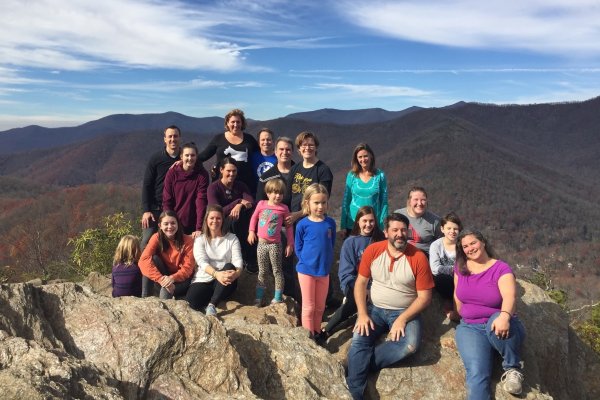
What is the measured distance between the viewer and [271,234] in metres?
6.03

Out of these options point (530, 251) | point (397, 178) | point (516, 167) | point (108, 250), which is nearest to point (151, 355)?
point (108, 250)

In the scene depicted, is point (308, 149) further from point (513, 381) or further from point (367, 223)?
point (513, 381)

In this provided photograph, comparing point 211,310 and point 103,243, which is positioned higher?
point 211,310

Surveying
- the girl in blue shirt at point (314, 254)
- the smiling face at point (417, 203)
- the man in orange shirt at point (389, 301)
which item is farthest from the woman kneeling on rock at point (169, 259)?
the smiling face at point (417, 203)

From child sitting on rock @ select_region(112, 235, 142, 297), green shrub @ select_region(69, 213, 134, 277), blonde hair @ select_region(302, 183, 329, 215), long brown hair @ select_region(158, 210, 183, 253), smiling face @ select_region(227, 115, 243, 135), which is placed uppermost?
smiling face @ select_region(227, 115, 243, 135)

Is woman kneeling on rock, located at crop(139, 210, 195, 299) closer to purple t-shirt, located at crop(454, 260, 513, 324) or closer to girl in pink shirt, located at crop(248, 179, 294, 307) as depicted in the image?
girl in pink shirt, located at crop(248, 179, 294, 307)

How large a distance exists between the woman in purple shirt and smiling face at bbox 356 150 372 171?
1.95m

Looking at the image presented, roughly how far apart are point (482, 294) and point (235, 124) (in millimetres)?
4273

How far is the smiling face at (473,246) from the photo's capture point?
4934mm

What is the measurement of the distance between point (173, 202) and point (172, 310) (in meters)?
3.24

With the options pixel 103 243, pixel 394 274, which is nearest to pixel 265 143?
pixel 394 274

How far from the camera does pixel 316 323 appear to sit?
5.52 m

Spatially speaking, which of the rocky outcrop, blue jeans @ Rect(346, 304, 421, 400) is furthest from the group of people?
the rocky outcrop

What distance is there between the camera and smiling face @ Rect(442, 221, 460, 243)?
551cm
